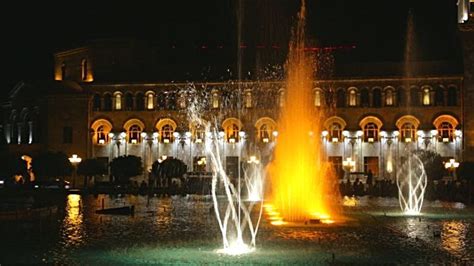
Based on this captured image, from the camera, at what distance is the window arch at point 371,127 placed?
48.5 meters

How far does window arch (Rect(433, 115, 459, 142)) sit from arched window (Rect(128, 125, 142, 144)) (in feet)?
67.9

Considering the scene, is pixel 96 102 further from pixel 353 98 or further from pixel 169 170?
pixel 353 98

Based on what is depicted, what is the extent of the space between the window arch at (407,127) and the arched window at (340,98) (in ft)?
12.8

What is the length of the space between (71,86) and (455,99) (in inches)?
1077

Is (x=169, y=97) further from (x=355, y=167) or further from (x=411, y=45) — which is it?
(x=411, y=45)

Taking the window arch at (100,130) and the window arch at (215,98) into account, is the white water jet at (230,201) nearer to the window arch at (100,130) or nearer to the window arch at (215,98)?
the window arch at (215,98)

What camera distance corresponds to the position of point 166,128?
2004 inches

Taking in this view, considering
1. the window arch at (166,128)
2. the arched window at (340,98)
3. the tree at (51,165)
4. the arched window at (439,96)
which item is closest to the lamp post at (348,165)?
the arched window at (340,98)

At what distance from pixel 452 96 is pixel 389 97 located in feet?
13.6

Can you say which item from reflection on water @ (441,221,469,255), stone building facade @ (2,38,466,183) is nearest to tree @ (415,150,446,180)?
stone building facade @ (2,38,466,183)

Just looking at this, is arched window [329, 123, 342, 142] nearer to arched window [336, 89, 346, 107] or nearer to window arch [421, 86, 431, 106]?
arched window [336, 89, 346, 107]

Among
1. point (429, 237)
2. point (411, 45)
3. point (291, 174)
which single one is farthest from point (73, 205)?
point (411, 45)

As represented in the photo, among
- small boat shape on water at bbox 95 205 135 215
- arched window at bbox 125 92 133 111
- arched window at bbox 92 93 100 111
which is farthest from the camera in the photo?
arched window at bbox 92 93 100 111

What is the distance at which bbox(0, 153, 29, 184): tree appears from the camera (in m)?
41.5
